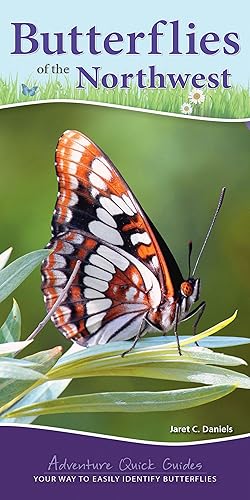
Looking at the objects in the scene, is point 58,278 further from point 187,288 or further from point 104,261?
point 187,288

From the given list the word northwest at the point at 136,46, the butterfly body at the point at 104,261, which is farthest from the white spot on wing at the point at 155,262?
the word northwest at the point at 136,46

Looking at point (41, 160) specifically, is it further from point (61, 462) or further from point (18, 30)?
point (61, 462)

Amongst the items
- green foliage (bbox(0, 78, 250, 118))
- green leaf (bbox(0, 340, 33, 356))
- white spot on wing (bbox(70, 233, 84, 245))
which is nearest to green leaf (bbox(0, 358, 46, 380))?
green leaf (bbox(0, 340, 33, 356))

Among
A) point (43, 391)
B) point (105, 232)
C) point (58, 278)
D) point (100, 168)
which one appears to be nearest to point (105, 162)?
point (100, 168)

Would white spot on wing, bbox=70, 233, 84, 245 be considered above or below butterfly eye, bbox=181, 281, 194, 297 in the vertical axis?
above

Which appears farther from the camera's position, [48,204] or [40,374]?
[48,204]

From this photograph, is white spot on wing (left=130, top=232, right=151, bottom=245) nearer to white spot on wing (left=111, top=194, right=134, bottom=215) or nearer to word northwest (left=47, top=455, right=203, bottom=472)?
white spot on wing (left=111, top=194, right=134, bottom=215)

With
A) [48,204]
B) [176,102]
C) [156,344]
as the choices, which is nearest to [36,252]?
[48,204]

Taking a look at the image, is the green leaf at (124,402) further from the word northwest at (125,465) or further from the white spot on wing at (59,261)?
the white spot on wing at (59,261)
